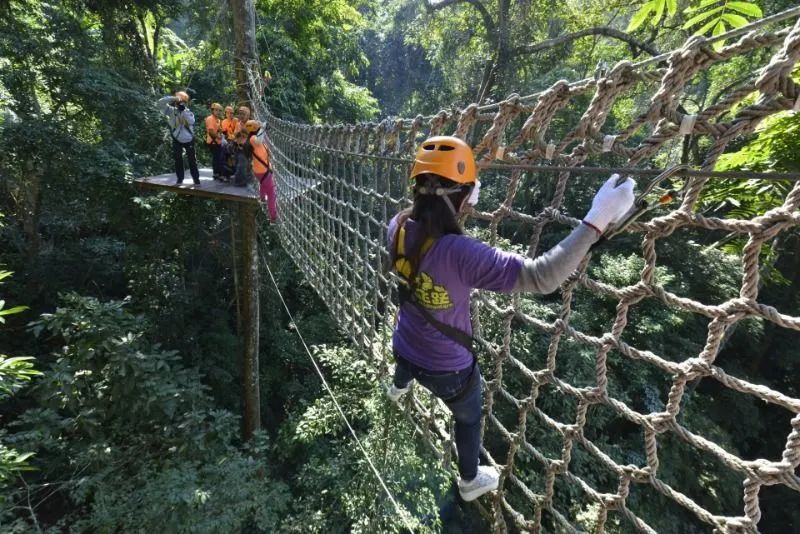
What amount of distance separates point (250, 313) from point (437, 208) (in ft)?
14.0

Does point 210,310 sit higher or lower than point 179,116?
lower

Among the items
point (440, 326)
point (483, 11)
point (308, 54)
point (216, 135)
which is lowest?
point (440, 326)

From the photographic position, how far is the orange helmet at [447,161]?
40.2 inches

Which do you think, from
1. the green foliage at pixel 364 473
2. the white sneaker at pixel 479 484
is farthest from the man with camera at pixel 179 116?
the white sneaker at pixel 479 484

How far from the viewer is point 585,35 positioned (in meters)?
7.85

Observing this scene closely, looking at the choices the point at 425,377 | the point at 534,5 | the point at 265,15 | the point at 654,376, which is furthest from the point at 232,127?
the point at 534,5

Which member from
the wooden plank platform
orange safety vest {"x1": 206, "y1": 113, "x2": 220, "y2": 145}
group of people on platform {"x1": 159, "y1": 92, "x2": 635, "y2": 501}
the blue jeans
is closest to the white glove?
group of people on platform {"x1": 159, "y1": 92, "x2": 635, "y2": 501}

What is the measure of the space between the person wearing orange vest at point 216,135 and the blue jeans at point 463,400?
3.65 m

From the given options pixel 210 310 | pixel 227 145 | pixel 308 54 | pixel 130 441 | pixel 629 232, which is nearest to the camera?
pixel 629 232

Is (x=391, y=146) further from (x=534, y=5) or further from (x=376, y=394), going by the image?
(x=534, y=5)

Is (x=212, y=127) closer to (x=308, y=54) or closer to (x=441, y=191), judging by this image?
(x=441, y=191)

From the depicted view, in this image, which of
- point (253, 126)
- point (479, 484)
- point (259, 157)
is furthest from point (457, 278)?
point (253, 126)

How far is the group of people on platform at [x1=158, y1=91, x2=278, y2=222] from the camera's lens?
10.9 feet

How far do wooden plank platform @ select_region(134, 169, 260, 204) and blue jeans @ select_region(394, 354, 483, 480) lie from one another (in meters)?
2.97
